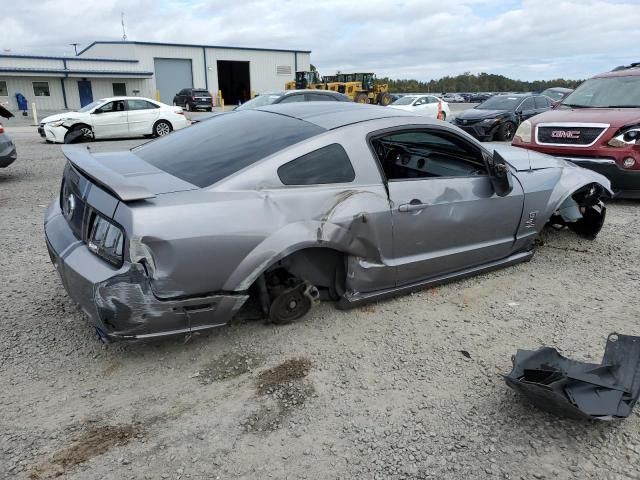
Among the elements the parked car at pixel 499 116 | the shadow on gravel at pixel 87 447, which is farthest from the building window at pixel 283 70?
the shadow on gravel at pixel 87 447

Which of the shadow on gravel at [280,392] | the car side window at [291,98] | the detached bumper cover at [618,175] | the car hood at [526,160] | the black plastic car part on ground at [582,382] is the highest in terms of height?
the car side window at [291,98]

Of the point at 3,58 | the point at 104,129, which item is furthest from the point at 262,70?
the point at 104,129

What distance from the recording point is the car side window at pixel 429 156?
3877 millimetres

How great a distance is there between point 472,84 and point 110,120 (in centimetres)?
8070

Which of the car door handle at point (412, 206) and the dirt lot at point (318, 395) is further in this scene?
the car door handle at point (412, 206)

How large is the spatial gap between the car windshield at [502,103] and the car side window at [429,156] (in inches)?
462

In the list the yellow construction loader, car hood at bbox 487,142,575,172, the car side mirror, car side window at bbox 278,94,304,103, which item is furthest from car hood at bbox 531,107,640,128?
Result: the yellow construction loader

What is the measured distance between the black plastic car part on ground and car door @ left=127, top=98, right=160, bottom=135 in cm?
1485

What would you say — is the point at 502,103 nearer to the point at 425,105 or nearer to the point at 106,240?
the point at 425,105

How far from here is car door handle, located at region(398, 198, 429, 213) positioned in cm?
339

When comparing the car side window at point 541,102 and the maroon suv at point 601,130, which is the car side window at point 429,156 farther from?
the car side window at point 541,102

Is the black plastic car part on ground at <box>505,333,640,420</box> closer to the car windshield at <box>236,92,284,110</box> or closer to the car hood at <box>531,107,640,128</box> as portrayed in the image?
the car hood at <box>531,107,640,128</box>

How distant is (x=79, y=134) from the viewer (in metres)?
14.4

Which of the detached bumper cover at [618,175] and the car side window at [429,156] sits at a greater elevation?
the car side window at [429,156]
